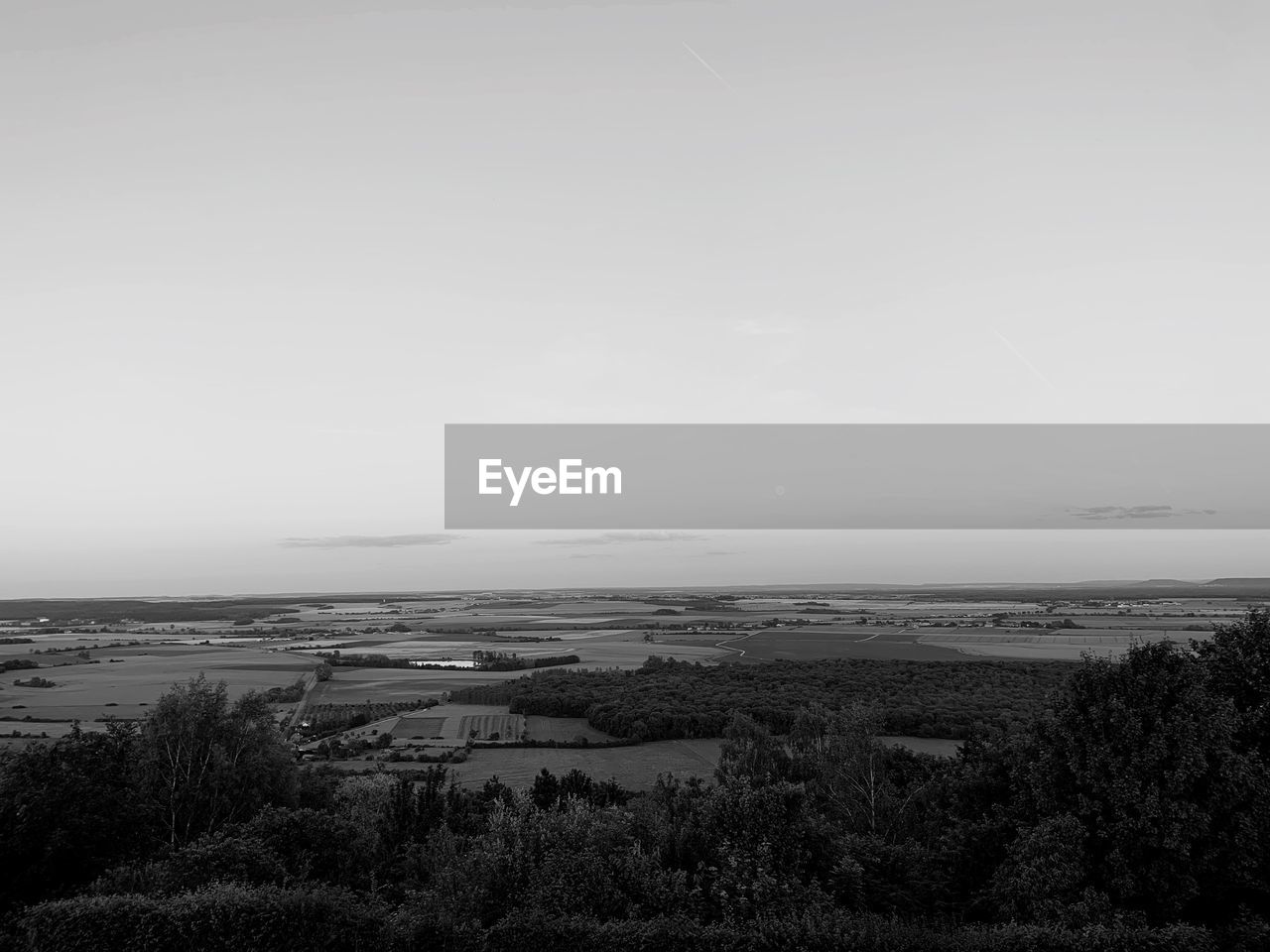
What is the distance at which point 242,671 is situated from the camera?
10925 cm

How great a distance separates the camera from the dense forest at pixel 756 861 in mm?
18969

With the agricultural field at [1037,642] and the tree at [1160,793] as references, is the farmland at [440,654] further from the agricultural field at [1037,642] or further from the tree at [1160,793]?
the tree at [1160,793]

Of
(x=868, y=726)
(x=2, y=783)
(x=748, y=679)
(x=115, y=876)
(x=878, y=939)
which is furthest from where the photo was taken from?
(x=748, y=679)

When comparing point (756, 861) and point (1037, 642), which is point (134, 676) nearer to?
point (756, 861)

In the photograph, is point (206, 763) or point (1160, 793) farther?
point (206, 763)

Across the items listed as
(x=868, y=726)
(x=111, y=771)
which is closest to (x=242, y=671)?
(x=111, y=771)

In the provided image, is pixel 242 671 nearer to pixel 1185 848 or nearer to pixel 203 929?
pixel 203 929

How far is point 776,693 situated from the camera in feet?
268

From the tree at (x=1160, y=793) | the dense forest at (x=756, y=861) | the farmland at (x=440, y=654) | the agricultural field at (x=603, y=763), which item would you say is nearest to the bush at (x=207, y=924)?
the dense forest at (x=756, y=861)

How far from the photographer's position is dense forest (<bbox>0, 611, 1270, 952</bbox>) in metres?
19.0

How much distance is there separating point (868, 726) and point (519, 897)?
2298cm

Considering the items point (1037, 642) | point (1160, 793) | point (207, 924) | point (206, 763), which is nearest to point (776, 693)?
point (206, 763)

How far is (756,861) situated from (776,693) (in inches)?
2432

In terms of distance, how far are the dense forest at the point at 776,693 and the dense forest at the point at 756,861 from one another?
28576mm
